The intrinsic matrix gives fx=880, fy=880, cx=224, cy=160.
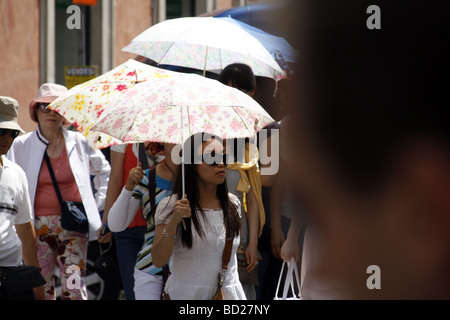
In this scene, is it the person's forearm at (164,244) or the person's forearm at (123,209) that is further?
the person's forearm at (123,209)

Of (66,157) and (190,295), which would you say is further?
(66,157)

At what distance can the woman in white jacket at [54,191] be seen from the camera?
6.42m

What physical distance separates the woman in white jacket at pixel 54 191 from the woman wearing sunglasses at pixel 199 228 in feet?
7.58

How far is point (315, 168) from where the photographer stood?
0.77 meters

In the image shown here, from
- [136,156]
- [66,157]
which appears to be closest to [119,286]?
[66,157]

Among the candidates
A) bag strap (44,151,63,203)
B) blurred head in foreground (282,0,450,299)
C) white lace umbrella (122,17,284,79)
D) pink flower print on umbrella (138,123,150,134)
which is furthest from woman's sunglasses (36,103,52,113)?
blurred head in foreground (282,0,450,299)

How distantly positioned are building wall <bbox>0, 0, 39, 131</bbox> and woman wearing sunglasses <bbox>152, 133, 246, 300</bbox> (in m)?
13.4

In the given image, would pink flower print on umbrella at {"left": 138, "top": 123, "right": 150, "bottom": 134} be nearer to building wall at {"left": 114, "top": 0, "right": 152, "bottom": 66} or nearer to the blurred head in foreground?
the blurred head in foreground

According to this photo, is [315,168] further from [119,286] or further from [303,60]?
[119,286]

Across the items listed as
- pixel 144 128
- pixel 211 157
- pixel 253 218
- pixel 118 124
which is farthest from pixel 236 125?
pixel 253 218

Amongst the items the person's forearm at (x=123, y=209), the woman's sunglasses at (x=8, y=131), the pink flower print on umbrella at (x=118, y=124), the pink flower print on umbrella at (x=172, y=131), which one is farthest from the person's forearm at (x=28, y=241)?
the pink flower print on umbrella at (x=172, y=131)

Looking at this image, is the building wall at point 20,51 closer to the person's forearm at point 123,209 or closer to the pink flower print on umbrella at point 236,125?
the person's forearm at point 123,209

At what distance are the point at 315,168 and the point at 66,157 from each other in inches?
235

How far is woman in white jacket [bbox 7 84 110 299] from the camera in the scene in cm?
642
